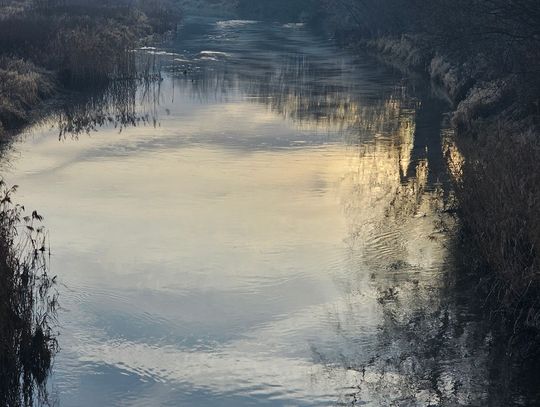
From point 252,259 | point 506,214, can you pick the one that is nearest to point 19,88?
point 252,259

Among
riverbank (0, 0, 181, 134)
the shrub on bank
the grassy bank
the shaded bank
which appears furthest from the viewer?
riverbank (0, 0, 181, 134)

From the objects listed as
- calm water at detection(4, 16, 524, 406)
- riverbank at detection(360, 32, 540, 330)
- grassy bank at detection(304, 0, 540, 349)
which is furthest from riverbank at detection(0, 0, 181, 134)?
riverbank at detection(360, 32, 540, 330)

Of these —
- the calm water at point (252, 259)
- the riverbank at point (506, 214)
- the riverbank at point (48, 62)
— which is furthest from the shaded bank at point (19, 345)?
the riverbank at point (48, 62)

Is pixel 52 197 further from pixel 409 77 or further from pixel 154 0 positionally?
pixel 154 0

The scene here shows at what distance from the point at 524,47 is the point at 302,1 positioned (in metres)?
61.5

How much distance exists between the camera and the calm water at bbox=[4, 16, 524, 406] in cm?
888

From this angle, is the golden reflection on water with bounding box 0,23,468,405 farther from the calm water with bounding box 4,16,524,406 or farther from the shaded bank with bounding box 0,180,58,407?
the shaded bank with bounding box 0,180,58,407

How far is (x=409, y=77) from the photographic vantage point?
3562cm

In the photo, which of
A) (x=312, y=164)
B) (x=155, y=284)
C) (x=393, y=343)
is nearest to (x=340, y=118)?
(x=312, y=164)

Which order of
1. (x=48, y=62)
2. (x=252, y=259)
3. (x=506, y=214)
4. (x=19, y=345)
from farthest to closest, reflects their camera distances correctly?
(x=48, y=62)
(x=252, y=259)
(x=506, y=214)
(x=19, y=345)

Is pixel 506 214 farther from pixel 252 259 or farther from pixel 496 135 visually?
pixel 496 135

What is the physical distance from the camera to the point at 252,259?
41.7 feet

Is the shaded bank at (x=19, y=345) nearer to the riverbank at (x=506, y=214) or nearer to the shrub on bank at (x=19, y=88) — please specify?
the riverbank at (x=506, y=214)

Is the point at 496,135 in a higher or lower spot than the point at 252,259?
higher
